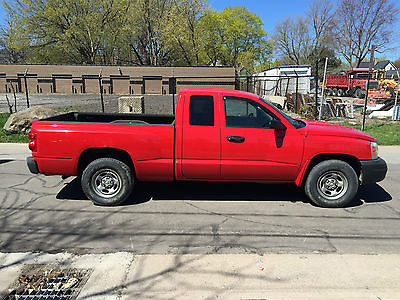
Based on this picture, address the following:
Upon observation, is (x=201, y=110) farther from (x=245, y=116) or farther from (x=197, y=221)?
(x=197, y=221)

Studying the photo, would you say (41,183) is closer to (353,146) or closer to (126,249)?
(126,249)

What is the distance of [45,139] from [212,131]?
8.66 feet

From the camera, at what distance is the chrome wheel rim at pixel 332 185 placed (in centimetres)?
495

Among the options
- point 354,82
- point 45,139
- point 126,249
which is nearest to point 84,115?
point 45,139

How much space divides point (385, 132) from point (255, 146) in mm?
10198

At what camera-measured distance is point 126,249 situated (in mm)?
3658

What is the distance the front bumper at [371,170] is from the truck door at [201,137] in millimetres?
2351

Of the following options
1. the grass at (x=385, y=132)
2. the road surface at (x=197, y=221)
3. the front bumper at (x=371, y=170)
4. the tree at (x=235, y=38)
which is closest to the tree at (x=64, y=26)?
the tree at (x=235, y=38)

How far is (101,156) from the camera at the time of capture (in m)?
5.11

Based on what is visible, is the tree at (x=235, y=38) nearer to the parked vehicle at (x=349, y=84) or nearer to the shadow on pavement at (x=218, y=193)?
the parked vehicle at (x=349, y=84)

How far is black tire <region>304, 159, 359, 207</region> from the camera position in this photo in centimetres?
489

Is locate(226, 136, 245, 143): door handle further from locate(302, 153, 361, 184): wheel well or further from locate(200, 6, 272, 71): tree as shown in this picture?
locate(200, 6, 272, 71): tree

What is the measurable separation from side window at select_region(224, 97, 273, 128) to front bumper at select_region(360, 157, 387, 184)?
170 cm

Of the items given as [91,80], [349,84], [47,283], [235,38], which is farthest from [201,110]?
[235,38]
